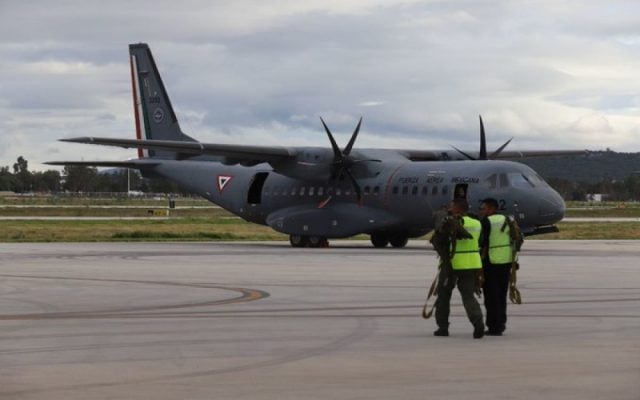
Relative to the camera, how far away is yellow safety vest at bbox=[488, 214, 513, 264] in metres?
16.5

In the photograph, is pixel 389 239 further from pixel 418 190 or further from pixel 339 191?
pixel 418 190

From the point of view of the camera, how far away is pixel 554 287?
23.7 m

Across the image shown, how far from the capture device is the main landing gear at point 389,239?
1729 inches

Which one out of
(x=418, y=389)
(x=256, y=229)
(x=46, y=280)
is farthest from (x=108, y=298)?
(x=256, y=229)

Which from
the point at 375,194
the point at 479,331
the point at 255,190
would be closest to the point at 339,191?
the point at 375,194

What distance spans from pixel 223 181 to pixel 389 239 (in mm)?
7474

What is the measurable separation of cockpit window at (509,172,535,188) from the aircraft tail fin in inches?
634

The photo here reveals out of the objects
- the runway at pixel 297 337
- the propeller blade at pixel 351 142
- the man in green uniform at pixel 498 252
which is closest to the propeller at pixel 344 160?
the propeller blade at pixel 351 142

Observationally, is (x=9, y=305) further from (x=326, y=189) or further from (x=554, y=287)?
(x=326, y=189)

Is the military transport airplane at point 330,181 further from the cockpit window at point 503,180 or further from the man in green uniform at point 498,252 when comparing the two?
the man in green uniform at point 498,252

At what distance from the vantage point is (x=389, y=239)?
44344 mm

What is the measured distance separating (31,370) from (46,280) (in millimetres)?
13462

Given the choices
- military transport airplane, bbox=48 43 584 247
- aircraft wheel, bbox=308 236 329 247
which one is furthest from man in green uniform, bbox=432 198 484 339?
aircraft wheel, bbox=308 236 329 247

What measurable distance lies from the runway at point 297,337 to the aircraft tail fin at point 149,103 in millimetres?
21543
